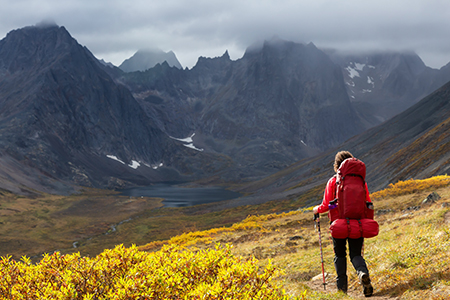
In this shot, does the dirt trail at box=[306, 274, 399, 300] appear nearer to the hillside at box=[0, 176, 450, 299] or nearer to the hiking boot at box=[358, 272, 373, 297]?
the hillside at box=[0, 176, 450, 299]

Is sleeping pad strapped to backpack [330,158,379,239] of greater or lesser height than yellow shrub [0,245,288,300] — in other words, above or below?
above

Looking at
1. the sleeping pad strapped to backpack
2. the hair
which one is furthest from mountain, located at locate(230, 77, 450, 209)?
the sleeping pad strapped to backpack

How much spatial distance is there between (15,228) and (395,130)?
13261cm

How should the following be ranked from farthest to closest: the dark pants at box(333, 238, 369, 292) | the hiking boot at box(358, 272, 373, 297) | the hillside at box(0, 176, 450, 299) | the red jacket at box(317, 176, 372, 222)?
the red jacket at box(317, 176, 372, 222) < the dark pants at box(333, 238, 369, 292) < the hiking boot at box(358, 272, 373, 297) < the hillside at box(0, 176, 450, 299)

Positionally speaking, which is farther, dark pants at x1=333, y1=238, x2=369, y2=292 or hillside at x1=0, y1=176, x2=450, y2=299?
dark pants at x1=333, y1=238, x2=369, y2=292

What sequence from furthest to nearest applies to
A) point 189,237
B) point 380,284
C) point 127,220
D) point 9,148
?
point 9,148 < point 127,220 < point 189,237 < point 380,284

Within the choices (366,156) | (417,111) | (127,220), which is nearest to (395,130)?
(417,111)

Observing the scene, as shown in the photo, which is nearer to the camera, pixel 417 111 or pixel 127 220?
pixel 127 220

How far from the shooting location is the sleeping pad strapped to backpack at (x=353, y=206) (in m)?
7.86

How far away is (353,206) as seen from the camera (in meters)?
7.91

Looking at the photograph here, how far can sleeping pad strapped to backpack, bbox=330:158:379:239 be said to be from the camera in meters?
7.86

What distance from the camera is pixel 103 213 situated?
12388cm

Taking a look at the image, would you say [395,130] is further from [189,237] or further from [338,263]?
[338,263]

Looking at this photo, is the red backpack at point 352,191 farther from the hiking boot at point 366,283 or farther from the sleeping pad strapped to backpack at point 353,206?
the hiking boot at point 366,283
